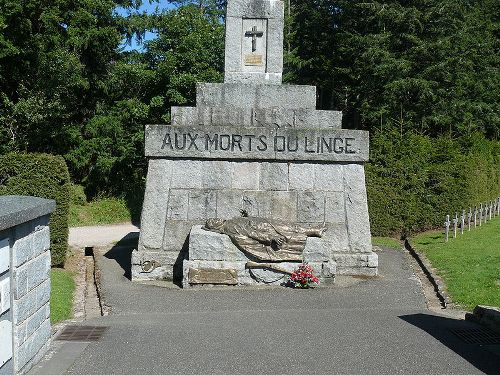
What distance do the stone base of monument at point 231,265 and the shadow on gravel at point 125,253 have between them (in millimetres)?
1476

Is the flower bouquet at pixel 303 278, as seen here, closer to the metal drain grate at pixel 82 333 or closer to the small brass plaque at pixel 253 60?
the metal drain grate at pixel 82 333

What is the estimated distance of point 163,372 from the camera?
5.25m

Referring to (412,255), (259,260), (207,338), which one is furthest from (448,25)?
(207,338)

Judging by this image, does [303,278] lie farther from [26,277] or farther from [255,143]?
[26,277]

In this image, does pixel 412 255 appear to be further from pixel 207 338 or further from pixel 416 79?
pixel 416 79

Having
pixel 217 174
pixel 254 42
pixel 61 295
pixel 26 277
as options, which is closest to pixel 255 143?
pixel 217 174

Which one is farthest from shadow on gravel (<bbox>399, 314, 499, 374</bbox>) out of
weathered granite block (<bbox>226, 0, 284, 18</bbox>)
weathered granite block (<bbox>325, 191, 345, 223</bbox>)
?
weathered granite block (<bbox>226, 0, 284, 18</bbox>)

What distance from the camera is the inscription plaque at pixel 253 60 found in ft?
35.0

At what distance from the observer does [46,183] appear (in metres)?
10.9

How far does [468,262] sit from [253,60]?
17.8 ft

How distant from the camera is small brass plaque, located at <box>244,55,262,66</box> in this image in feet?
35.0

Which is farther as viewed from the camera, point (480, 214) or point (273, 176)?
point (480, 214)

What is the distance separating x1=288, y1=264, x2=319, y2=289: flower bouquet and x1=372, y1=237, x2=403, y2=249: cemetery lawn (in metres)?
4.96

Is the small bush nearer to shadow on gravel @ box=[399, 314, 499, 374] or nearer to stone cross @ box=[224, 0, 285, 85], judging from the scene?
stone cross @ box=[224, 0, 285, 85]
